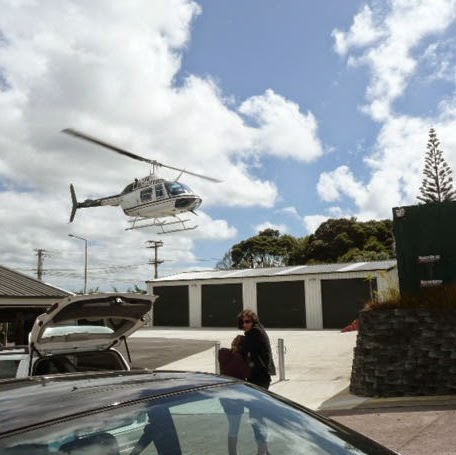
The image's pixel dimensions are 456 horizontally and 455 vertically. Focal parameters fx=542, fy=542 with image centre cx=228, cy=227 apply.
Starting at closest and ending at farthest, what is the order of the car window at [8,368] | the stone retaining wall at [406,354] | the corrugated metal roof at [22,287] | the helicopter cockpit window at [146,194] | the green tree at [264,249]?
the car window at [8,368] < the stone retaining wall at [406,354] < the corrugated metal roof at [22,287] < the helicopter cockpit window at [146,194] < the green tree at [264,249]

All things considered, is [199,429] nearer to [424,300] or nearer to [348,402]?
[348,402]

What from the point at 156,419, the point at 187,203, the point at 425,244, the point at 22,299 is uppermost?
the point at 187,203

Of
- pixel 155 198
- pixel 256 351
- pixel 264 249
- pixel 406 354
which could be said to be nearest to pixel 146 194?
pixel 155 198

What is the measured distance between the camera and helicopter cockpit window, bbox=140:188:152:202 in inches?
1271

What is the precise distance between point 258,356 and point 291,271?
30.0 meters

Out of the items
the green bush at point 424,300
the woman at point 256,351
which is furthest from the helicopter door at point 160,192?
the woman at point 256,351

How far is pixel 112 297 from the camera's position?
6.00 metres

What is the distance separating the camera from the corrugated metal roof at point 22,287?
53.4 ft

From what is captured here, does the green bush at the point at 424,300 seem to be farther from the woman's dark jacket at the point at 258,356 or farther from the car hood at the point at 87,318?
the car hood at the point at 87,318

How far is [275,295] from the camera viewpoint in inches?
1419

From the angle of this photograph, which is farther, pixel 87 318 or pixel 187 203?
pixel 187 203

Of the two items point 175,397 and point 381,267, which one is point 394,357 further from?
point 381,267

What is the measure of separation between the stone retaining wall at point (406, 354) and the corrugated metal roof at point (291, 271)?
2211cm

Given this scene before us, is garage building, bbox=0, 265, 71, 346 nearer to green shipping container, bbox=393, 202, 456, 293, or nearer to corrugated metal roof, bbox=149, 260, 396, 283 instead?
green shipping container, bbox=393, 202, 456, 293
